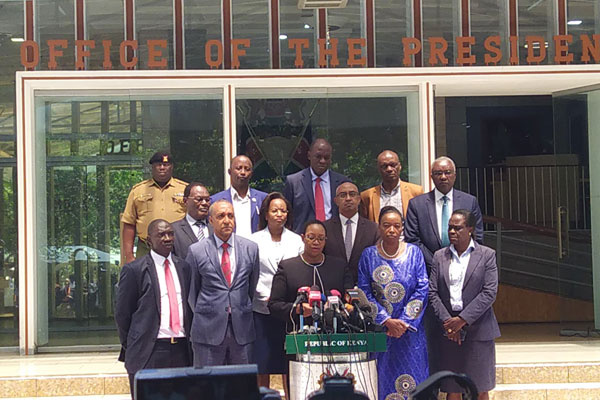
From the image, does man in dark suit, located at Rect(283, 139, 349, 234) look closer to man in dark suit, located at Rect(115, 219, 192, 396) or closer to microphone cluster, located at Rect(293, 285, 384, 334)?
man in dark suit, located at Rect(115, 219, 192, 396)

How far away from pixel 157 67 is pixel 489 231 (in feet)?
18.5

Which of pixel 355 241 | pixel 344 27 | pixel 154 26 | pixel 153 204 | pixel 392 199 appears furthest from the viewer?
pixel 344 27

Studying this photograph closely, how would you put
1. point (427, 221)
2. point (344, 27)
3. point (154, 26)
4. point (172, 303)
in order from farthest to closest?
point (344, 27) < point (154, 26) < point (427, 221) < point (172, 303)

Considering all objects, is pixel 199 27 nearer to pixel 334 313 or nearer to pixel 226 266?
pixel 226 266

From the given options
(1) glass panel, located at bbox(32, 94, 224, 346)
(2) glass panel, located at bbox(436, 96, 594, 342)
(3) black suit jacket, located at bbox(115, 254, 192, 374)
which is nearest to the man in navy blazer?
(3) black suit jacket, located at bbox(115, 254, 192, 374)

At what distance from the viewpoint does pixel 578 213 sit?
9508 millimetres

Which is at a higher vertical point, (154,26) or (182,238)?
(154,26)

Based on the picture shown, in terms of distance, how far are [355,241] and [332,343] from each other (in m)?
1.42

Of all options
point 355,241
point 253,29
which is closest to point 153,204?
point 355,241

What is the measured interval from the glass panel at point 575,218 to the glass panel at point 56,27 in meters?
5.11

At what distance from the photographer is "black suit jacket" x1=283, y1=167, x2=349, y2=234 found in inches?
292

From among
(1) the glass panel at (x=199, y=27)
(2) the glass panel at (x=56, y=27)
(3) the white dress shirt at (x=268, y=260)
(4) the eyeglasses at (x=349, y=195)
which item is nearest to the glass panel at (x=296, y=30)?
(1) the glass panel at (x=199, y=27)

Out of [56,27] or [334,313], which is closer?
[334,313]

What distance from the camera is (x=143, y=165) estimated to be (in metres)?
9.05
